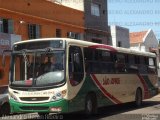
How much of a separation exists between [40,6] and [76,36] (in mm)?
5804

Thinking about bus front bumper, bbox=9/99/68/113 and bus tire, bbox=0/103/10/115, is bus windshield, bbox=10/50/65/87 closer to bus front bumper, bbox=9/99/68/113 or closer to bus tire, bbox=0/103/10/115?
bus front bumper, bbox=9/99/68/113

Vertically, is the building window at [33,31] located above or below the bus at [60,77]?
above

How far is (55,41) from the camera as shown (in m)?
15.0

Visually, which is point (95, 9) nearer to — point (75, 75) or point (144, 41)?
point (144, 41)

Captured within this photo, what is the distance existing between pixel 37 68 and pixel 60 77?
0.92 m

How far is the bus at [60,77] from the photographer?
14414 millimetres

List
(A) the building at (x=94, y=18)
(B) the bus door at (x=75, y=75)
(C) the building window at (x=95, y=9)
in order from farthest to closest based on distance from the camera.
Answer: (C) the building window at (x=95, y=9), (A) the building at (x=94, y=18), (B) the bus door at (x=75, y=75)

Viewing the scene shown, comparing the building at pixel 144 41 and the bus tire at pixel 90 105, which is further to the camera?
the building at pixel 144 41

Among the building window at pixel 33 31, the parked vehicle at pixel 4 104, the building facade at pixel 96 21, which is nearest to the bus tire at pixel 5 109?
the parked vehicle at pixel 4 104

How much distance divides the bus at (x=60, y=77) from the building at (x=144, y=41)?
43460mm

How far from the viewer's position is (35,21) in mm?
31500

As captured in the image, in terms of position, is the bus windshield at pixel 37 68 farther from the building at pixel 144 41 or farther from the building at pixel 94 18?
the building at pixel 144 41

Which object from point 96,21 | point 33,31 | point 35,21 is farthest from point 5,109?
point 96,21

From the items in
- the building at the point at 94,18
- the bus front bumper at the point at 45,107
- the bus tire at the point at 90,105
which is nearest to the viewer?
the bus front bumper at the point at 45,107
